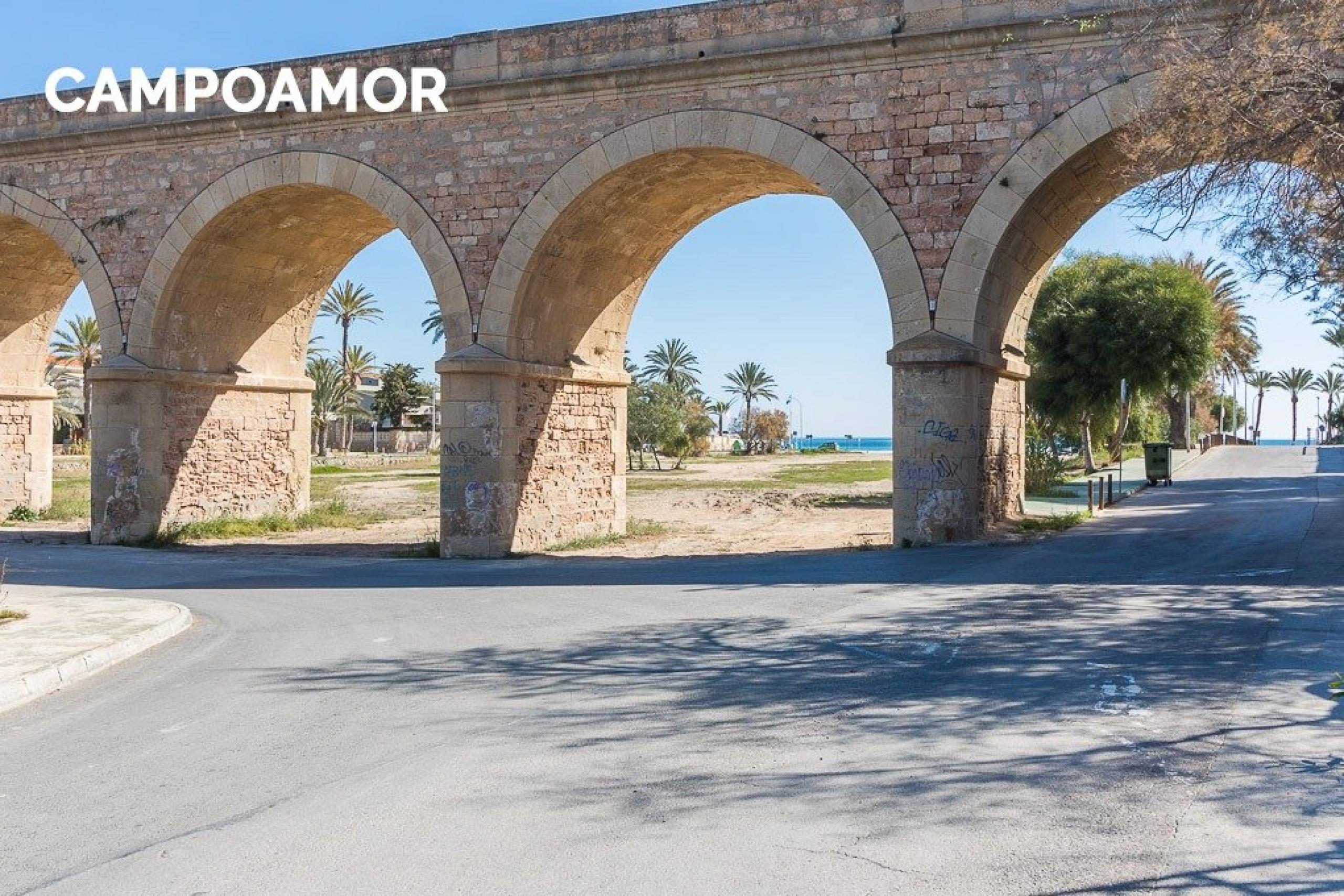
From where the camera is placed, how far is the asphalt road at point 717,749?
12.2 feet

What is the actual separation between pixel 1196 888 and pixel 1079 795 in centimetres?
86

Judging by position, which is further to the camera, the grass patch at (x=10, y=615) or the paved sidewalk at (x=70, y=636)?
the grass patch at (x=10, y=615)

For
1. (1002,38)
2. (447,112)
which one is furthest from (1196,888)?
(447,112)

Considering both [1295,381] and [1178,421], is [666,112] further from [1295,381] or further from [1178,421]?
[1295,381]

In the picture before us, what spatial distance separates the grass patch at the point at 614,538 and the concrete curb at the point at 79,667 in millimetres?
7716

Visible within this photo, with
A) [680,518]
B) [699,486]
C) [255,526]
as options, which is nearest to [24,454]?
[255,526]

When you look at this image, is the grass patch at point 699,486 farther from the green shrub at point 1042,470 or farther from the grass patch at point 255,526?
the grass patch at point 255,526

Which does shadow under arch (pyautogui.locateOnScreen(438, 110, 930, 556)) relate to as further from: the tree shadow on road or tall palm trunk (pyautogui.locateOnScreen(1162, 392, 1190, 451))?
tall palm trunk (pyautogui.locateOnScreen(1162, 392, 1190, 451))

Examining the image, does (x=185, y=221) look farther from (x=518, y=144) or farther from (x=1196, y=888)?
(x=1196, y=888)

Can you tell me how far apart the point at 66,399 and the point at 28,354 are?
129 feet

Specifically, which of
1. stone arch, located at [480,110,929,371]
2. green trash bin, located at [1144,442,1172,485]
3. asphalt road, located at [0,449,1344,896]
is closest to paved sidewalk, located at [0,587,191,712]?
asphalt road, located at [0,449,1344,896]

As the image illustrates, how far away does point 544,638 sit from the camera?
7977mm

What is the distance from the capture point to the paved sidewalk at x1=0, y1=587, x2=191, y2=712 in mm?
6812

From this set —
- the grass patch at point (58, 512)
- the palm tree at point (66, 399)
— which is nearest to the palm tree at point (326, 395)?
the palm tree at point (66, 399)
